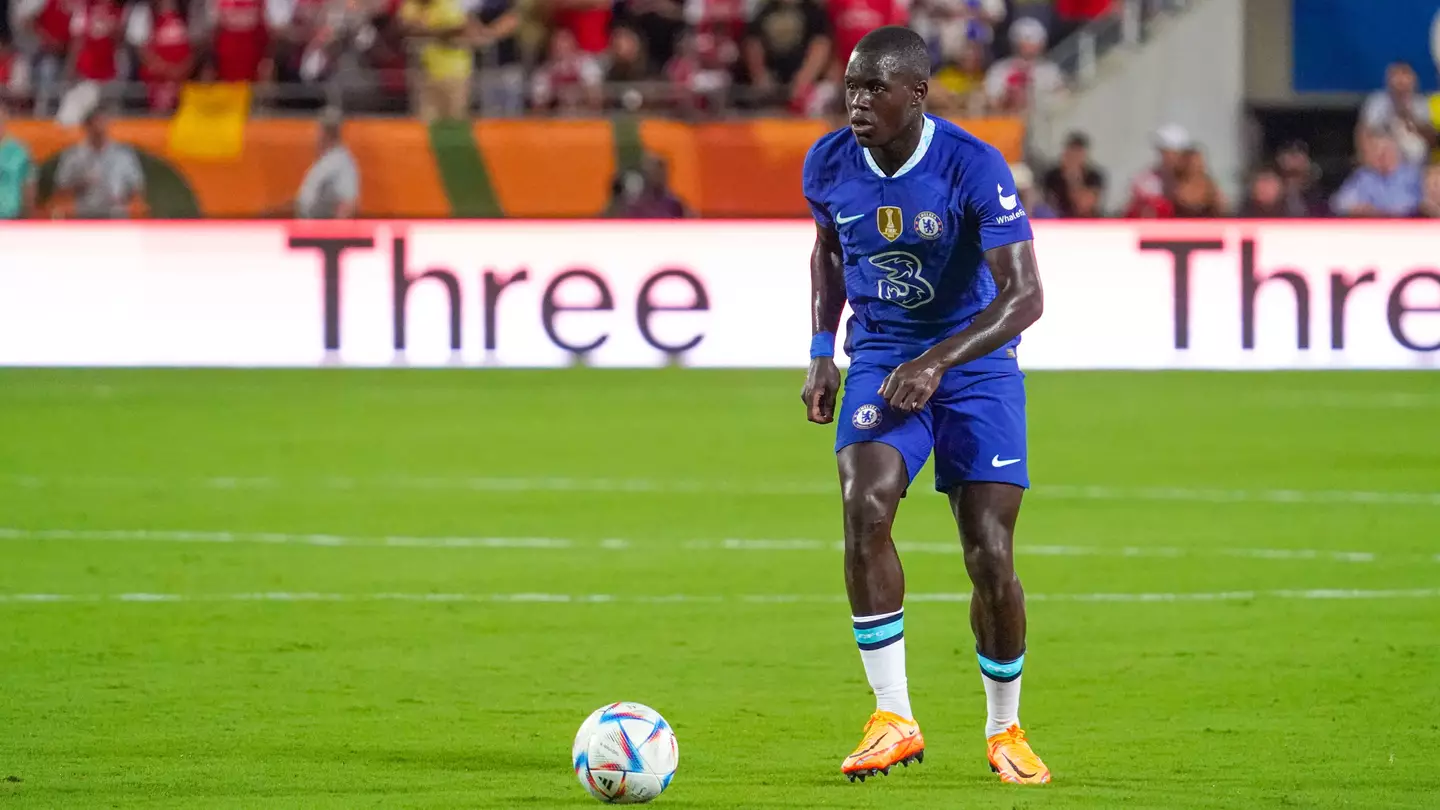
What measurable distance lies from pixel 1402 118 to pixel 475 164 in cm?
888

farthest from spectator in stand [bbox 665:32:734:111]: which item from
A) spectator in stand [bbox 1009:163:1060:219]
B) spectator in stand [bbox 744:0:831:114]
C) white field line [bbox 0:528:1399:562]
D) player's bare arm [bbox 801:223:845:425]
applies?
player's bare arm [bbox 801:223:845:425]

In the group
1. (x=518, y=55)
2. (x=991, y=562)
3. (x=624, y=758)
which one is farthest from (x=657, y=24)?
(x=624, y=758)

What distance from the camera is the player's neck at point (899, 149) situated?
670cm

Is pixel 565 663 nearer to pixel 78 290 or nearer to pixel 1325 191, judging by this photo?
pixel 78 290

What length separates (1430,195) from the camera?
21344 millimetres

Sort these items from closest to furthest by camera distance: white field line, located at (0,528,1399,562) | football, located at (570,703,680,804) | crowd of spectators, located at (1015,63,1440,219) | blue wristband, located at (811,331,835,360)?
1. football, located at (570,703,680,804)
2. blue wristband, located at (811,331,835,360)
3. white field line, located at (0,528,1399,562)
4. crowd of spectators, located at (1015,63,1440,219)

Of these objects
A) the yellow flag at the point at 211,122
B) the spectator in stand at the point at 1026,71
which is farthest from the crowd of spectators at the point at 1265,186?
the yellow flag at the point at 211,122

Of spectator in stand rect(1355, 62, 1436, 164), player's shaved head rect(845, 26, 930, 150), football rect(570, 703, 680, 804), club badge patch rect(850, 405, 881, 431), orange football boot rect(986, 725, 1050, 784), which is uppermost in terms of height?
spectator in stand rect(1355, 62, 1436, 164)

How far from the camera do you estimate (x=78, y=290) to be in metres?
20.5

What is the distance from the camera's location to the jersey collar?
6723 millimetres

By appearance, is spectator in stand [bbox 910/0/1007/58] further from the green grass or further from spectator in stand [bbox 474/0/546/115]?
the green grass

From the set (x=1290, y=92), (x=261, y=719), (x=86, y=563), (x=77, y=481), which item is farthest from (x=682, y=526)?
(x=1290, y=92)

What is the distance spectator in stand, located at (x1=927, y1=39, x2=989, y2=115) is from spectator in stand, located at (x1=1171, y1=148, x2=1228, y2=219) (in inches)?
102

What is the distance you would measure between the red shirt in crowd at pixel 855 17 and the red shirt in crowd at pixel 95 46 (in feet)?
24.3
